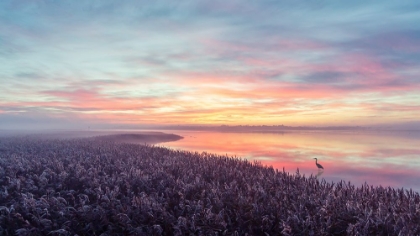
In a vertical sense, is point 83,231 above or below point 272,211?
below

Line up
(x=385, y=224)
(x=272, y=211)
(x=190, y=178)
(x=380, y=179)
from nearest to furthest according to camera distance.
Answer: (x=385, y=224) → (x=272, y=211) → (x=190, y=178) → (x=380, y=179)

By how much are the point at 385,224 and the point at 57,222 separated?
7.41 meters

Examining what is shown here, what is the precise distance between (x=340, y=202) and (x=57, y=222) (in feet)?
23.0

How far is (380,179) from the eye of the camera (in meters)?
17.5

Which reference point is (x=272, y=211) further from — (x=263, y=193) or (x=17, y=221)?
(x=17, y=221)

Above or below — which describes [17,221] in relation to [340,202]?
below

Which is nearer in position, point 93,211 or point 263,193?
point 93,211

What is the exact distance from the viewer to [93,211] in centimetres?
726

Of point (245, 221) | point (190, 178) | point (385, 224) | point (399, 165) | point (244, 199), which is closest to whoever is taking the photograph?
point (385, 224)

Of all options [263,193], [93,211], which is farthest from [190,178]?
[93,211]

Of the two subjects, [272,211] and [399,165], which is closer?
[272,211]

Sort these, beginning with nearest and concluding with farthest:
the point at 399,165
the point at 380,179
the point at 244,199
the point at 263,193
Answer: the point at 244,199, the point at 263,193, the point at 380,179, the point at 399,165

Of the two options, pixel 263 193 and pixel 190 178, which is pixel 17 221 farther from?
pixel 263 193

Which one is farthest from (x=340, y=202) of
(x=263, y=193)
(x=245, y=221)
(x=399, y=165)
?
(x=399, y=165)
